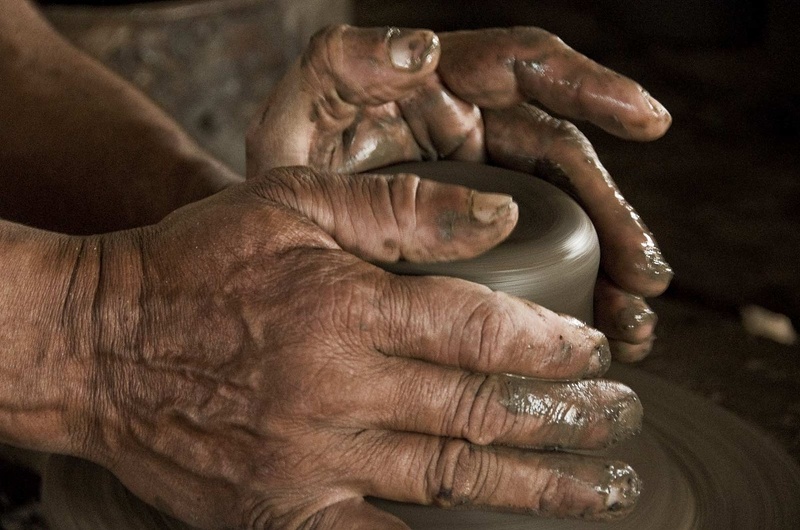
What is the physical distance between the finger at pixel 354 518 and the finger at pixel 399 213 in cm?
26

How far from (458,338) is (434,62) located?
1.24 ft

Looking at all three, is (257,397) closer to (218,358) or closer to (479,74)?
(218,358)

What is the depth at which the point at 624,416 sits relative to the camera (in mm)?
1090

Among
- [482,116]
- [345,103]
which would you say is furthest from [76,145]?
[482,116]

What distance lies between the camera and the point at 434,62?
1.20 metres

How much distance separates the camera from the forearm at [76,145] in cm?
173

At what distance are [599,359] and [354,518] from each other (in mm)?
316

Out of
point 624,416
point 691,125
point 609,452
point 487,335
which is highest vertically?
point 487,335

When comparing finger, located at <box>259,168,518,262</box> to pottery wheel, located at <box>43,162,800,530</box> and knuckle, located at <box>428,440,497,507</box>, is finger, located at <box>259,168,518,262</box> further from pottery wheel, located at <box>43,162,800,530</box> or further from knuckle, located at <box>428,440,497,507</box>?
knuckle, located at <box>428,440,497,507</box>

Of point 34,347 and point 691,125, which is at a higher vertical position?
point 34,347

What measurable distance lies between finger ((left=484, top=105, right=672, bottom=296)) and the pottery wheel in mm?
105

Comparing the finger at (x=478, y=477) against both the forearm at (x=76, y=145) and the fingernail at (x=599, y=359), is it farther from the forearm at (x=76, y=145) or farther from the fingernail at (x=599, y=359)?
the forearm at (x=76, y=145)

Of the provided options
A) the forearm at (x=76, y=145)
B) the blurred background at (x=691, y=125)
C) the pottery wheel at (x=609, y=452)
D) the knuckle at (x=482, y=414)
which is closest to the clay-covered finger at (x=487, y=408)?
the knuckle at (x=482, y=414)

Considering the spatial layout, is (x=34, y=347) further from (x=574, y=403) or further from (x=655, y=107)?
(x=655, y=107)
